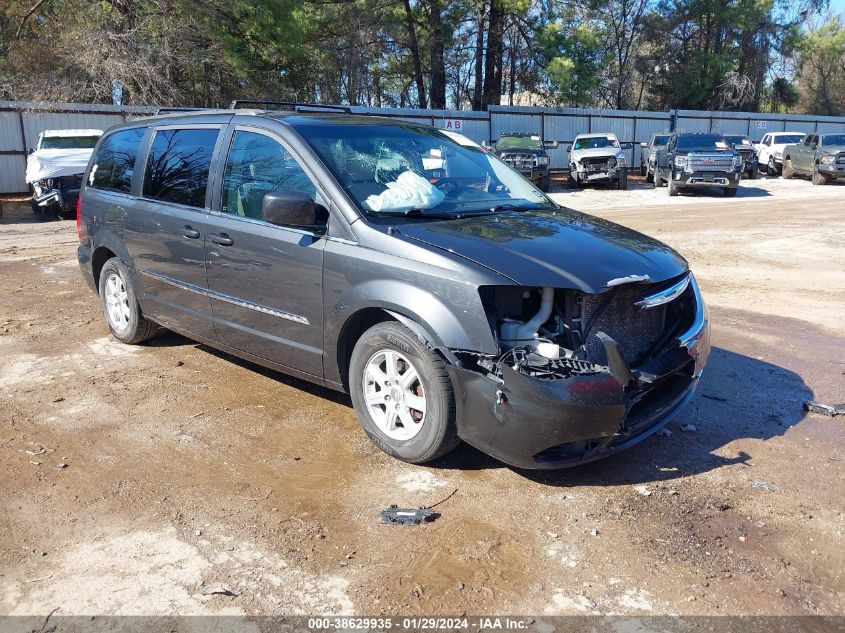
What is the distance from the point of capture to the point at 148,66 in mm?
20578

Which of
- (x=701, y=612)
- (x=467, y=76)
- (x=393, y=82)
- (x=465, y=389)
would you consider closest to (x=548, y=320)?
(x=465, y=389)

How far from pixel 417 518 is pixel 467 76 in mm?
35246

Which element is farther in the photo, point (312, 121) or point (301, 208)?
point (312, 121)

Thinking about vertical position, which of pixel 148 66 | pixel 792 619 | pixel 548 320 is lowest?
pixel 792 619

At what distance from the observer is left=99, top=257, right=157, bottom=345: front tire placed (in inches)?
232

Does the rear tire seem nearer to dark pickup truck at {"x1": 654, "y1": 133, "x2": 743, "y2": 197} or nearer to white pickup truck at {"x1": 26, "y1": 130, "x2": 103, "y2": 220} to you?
dark pickup truck at {"x1": 654, "y1": 133, "x2": 743, "y2": 197}

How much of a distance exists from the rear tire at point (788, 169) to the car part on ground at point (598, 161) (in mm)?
8582

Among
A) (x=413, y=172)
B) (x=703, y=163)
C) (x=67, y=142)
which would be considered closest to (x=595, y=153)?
(x=703, y=163)

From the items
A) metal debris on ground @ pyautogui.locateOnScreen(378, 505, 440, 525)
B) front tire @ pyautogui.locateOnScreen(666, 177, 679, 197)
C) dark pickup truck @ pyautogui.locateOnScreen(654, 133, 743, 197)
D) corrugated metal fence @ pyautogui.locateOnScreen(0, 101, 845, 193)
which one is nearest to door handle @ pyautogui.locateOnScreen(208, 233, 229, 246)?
metal debris on ground @ pyautogui.locateOnScreen(378, 505, 440, 525)

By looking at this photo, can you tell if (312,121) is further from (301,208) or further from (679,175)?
(679,175)

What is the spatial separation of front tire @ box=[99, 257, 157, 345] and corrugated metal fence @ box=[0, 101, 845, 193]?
5.83 metres

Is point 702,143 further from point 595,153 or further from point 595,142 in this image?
point 595,142

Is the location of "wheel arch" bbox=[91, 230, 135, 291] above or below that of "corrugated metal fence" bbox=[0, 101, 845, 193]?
below

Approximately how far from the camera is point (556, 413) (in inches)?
131
